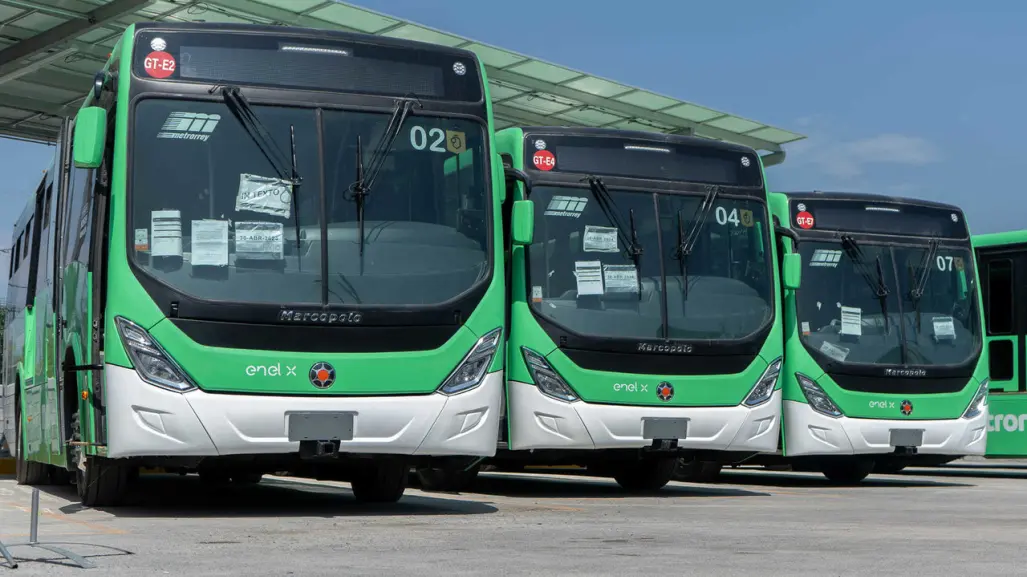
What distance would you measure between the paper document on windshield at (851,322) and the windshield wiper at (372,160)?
650cm

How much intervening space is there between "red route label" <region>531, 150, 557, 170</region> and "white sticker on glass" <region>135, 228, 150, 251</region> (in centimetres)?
425

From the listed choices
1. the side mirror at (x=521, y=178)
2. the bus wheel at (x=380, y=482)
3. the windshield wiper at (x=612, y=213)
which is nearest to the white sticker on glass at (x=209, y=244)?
the bus wheel at (x=380, y=482)

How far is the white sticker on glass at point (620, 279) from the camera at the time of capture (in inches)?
509

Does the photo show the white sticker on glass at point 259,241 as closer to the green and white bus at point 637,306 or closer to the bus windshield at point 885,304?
the green and white bus at point 637,306

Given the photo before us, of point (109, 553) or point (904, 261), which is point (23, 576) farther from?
point (904, 261)

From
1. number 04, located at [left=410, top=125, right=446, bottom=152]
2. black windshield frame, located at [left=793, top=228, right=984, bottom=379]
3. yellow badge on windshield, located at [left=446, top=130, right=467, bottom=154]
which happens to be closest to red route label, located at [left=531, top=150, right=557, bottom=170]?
yellow badge on windshield, located at [left=446, top=130, right=467, bottom=154]

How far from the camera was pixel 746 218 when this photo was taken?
539 inches

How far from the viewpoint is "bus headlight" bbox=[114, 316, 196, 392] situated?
31.4 ft

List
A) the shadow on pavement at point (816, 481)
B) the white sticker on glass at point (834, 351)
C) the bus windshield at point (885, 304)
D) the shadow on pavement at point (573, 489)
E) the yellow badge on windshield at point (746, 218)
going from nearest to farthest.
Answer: the yellow badge on windshield at point (746, 218) < the shadow on pavement at point (573, 489) < the white sticker on glass at point (834, 351) < the bus windshield at point (885, 304) < the shadow on pavement at point (816, 481)

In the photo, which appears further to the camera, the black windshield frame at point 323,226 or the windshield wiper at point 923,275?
the windshield wiper at point 923,275

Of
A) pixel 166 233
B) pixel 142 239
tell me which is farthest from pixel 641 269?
pixel 142 239

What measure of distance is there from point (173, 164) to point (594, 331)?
420 centimetres

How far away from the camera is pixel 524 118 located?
28188 mm

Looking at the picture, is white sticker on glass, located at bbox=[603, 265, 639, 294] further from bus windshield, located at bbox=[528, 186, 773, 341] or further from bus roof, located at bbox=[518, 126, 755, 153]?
bus roof, located at bbox=[518, 126, 755, 153]
